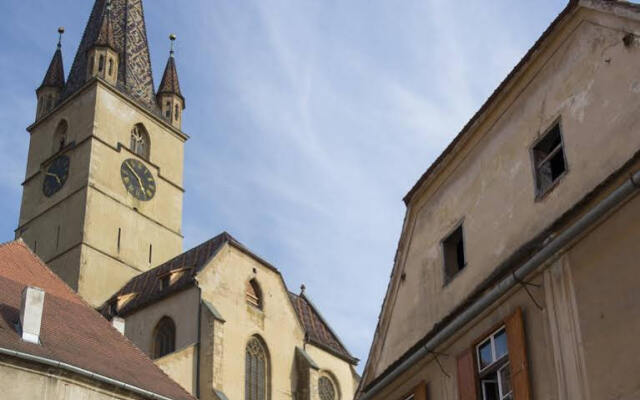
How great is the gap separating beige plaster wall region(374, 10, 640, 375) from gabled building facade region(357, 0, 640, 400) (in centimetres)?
2

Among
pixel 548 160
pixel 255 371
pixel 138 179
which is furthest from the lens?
pixel 138 179

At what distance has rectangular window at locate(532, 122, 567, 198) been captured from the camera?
399 inches

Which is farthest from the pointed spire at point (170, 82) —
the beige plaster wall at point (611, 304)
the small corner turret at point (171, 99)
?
the beige plaster wall at point (611, 304)

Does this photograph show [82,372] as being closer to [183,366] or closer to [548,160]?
[548,160]

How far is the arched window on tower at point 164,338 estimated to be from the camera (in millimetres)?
30103

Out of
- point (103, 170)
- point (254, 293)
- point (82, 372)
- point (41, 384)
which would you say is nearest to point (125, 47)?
point (103, 170)

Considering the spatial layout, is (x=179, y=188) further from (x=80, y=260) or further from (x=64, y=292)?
(x=64, y=292)

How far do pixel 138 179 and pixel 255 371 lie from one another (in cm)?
1440

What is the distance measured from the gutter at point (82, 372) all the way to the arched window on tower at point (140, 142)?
27.4 metres

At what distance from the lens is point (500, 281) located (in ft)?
32.8

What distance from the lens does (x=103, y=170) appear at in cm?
4097

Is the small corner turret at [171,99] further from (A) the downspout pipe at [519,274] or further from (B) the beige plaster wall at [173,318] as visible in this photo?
(A) the downspout pipe at [519,274]

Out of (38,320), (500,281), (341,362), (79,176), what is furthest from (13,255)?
(79,176)

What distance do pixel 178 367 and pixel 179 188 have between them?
57.4 ft
